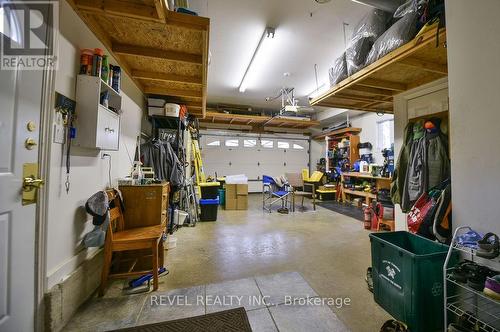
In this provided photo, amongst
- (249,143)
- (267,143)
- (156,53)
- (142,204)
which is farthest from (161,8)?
(267,143)

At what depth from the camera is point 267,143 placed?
27.6 ft

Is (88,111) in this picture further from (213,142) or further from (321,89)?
(213,142)

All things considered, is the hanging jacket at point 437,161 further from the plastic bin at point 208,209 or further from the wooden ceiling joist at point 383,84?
the plastic bin at point 208,209

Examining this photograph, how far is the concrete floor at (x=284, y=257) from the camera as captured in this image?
71.4 inches

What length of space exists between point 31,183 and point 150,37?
62.1 inches

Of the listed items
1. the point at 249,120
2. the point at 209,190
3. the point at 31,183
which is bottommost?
the point at 209,190

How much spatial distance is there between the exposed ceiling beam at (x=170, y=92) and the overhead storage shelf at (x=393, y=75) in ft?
6.58

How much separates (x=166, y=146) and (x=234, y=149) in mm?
4721

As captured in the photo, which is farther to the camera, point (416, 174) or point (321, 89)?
point (321, 89)

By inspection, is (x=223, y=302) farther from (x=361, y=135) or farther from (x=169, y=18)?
(x=361, y=135)

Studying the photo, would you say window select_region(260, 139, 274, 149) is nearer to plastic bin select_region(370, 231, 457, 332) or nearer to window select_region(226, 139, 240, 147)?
window select_region(226, 139, 240, 147)

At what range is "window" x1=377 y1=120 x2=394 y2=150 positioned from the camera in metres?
5.67

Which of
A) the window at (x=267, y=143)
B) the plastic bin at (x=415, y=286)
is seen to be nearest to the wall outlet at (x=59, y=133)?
the plastic bin at (x=415, y=286)

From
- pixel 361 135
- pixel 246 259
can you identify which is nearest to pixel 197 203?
pixel 246 259
